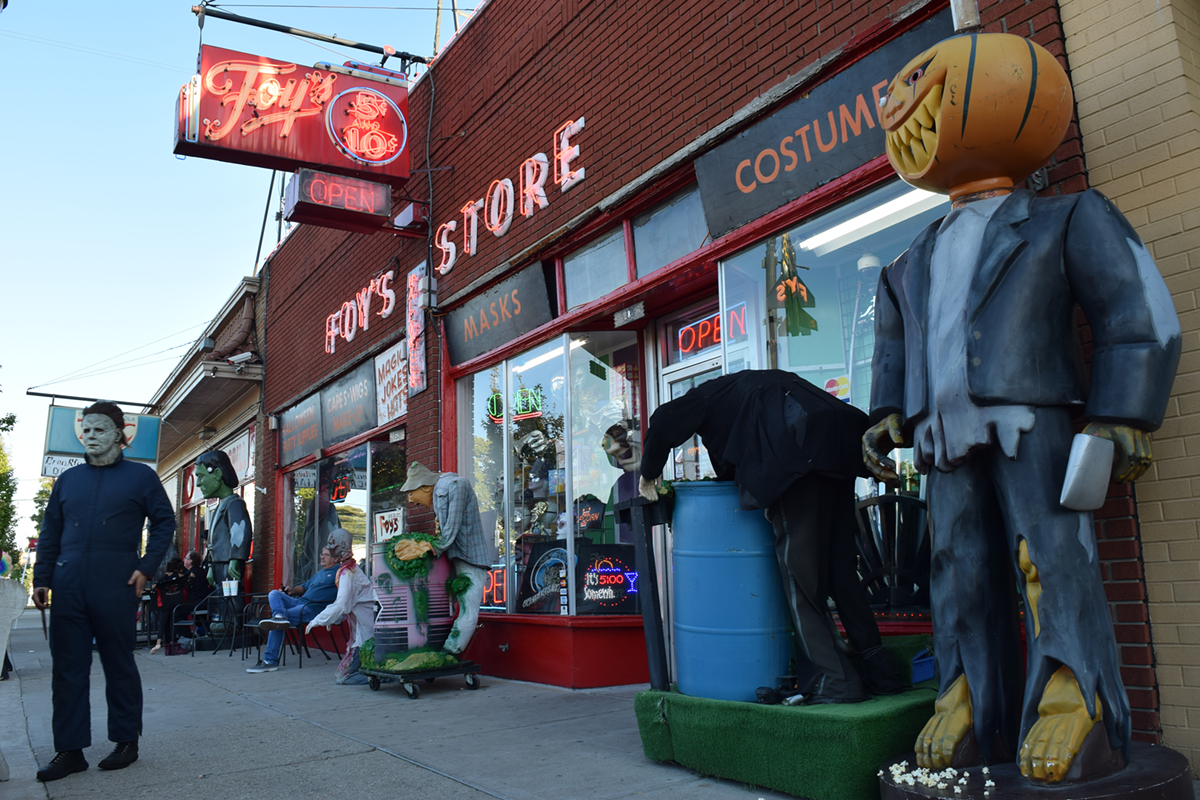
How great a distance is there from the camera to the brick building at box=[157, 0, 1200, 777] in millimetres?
3471

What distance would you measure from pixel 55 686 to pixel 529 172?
508 centimetres

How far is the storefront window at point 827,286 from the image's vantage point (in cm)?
466

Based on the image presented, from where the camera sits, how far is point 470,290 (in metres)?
8.21

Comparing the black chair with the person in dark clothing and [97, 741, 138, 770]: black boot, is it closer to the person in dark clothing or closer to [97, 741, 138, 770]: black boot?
[97, 741, 138, 770]: black boot

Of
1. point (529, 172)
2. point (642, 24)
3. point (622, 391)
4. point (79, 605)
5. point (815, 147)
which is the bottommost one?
point (79, 605)

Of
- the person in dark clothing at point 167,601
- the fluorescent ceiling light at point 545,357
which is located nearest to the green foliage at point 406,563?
the fluorescent ceiling light at point 545,357

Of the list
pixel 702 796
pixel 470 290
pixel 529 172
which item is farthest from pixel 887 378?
pixel 470 290

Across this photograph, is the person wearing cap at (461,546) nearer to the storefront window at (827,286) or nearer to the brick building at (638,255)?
→ the brick building at (638,255)

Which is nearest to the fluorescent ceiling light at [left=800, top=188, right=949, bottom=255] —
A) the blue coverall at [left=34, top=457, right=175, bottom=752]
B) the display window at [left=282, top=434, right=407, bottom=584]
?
the blue coverall at [left=34, top=457, right=175, bottom=752]

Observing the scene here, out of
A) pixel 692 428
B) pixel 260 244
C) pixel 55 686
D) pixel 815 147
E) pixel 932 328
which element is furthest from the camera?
pixel 260 244

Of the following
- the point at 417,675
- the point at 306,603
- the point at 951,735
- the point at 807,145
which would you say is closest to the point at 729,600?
the point at 951,735

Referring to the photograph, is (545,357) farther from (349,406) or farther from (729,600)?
(349,406)

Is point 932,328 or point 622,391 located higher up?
point 622,391

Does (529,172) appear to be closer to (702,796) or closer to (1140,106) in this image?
(1140,106)
